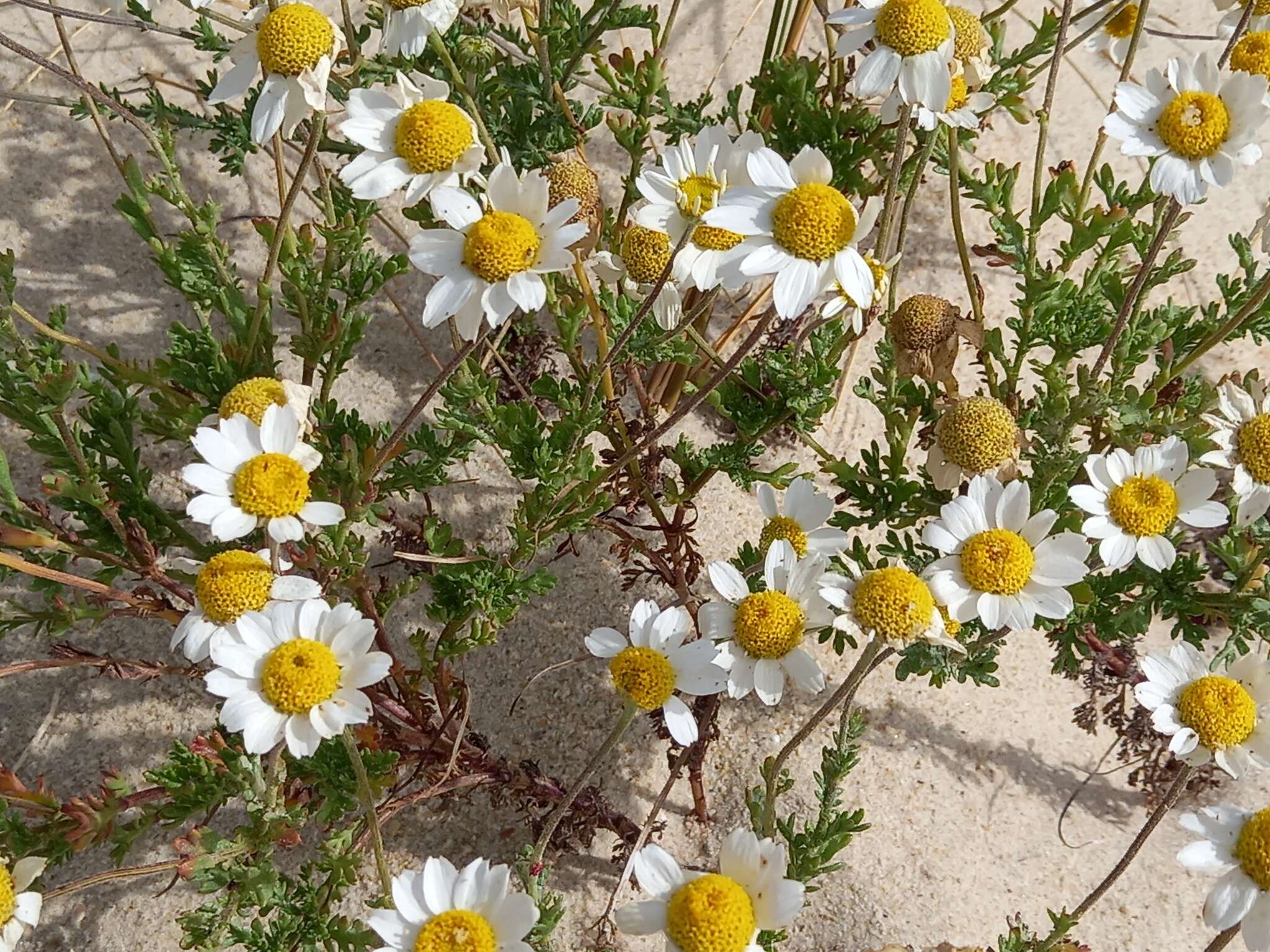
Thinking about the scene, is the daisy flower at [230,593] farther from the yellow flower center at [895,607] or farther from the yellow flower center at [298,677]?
the yellow flower center at [895,607]

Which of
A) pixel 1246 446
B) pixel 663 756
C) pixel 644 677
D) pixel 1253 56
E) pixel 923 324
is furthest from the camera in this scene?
pixel 663 756

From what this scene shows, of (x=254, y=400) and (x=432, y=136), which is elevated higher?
(x=432, y=136)

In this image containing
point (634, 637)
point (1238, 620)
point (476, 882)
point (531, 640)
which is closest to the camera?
point (476, 882)

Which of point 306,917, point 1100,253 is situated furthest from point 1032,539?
point 306,917

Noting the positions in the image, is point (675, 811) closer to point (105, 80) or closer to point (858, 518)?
point (858, 518)

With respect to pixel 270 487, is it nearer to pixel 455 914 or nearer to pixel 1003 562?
pixel 455 914

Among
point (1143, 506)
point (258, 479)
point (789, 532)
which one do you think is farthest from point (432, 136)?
point (1143, 506)

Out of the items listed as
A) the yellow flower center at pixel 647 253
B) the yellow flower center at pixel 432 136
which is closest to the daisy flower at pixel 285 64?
the yellow flower center at pixel 432 136
